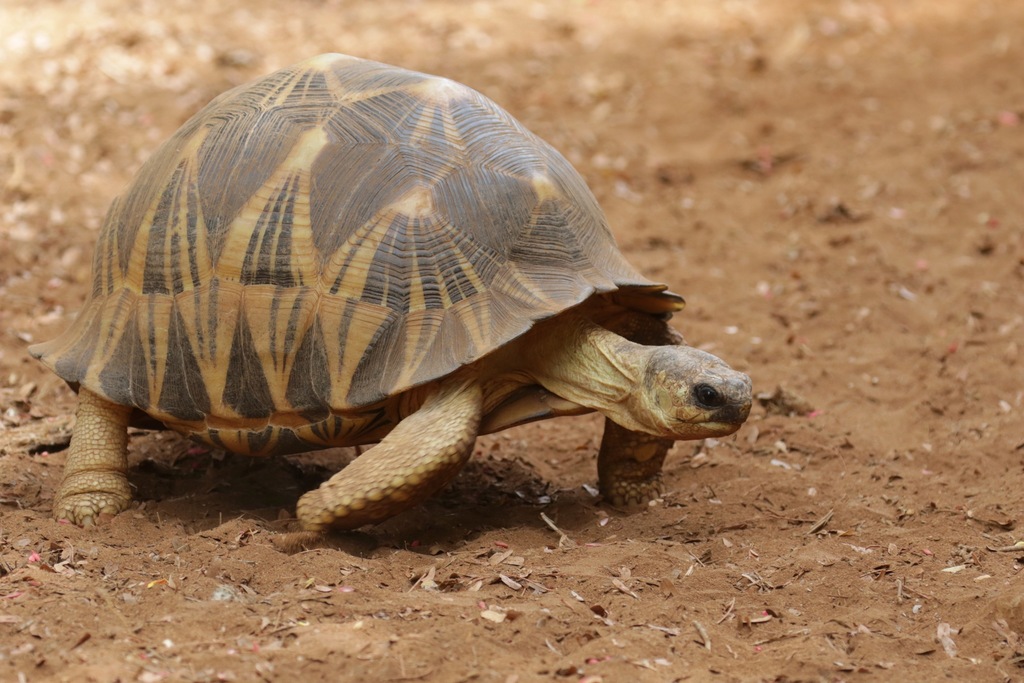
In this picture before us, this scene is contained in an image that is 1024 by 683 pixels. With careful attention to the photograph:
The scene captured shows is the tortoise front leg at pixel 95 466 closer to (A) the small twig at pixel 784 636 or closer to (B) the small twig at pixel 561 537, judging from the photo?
(B) the small twig at pixel 561 537

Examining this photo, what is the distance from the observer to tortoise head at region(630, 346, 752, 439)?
3.72 m

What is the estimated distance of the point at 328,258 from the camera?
3.88 metres

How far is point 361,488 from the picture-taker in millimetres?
3680

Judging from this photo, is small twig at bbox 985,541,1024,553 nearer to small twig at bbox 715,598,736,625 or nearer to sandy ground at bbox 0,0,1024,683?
sandy ground at bbox 0,0,1024,683

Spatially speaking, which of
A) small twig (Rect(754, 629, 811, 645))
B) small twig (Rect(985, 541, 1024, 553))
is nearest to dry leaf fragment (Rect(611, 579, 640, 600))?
small twig (Rect(754, 629, 811, 645))

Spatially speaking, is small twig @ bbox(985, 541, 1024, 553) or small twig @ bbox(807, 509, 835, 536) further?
small twig @ bbox(807, 509, 835, 536)

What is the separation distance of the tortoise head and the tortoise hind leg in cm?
62

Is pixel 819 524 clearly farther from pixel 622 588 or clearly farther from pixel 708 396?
pixel 622 588

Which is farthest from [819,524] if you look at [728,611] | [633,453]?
[728,611]

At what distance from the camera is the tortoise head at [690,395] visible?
372cm

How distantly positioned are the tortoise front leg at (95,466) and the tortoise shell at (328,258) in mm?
183

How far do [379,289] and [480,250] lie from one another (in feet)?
1.25

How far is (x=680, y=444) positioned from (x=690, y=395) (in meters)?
1.52

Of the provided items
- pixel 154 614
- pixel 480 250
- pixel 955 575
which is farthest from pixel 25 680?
pixel 955 575
